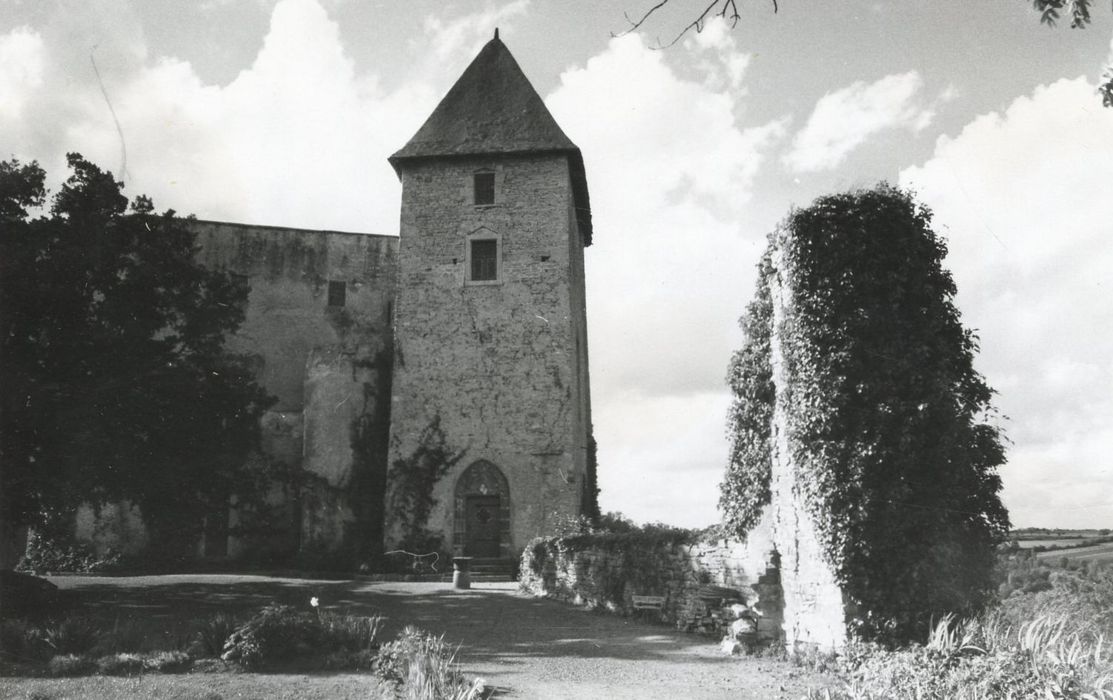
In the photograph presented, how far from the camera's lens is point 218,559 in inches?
868

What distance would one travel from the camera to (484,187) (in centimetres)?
2294

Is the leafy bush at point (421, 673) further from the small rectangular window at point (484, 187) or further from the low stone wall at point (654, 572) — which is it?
the small rectangular window at point (484, 187)

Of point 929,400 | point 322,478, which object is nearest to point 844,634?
point 929,400

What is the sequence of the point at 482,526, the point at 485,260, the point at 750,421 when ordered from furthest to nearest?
1. the point at 485,260
2. the point at 482,526
3. the point at 750,421

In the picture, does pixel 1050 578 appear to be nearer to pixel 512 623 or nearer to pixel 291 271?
pixel 512 623

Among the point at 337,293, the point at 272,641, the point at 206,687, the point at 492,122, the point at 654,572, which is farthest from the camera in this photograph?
the point at 337,293

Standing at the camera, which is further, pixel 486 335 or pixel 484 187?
pixel 484 187

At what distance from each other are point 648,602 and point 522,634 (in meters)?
2.10

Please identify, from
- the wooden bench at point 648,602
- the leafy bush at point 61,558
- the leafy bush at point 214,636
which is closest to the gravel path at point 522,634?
the wooden bench at point 648,602

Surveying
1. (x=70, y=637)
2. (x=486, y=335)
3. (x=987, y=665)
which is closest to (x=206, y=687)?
(x=70, y=637)

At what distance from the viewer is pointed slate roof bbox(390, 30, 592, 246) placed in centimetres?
2269

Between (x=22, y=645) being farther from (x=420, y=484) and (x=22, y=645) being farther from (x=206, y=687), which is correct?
(x=420, y=484)

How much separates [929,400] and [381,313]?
18.6 metres

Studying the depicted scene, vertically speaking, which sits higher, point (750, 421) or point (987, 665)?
point (750, 421)
